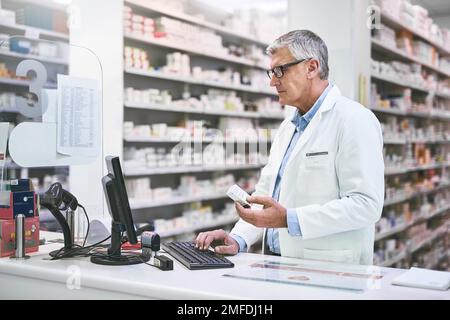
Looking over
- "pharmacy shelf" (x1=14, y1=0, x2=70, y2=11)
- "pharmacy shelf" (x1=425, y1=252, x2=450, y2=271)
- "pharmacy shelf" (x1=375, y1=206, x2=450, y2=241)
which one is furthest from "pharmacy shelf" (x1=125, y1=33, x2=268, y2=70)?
"pharmacy shelf" (x1=425, y1=252, x2=450, y2=271)

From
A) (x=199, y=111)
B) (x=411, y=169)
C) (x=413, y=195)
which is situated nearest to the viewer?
(x=199, y=111)

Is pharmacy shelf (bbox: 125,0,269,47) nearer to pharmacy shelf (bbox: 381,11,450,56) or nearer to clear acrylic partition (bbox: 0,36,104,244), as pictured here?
pharmacy shelf (bbox: 381,11,450,56)

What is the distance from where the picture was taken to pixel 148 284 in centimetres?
166

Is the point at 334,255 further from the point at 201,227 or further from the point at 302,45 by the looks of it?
the point at 201,227

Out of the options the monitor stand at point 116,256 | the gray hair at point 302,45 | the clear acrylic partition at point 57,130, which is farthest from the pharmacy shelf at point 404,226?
the monitor stand at point 116,256

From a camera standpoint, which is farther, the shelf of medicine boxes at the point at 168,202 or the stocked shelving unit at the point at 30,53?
the stocked shelving unit at the point at 30,53

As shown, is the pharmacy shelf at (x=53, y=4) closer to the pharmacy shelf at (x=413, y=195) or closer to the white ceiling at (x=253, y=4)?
the white ceiling at (x=253, y=4)

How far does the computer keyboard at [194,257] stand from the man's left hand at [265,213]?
19cm

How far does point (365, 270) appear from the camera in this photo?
6.30ft

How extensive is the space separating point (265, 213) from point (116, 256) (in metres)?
0.61

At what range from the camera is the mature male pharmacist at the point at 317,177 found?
2074mm

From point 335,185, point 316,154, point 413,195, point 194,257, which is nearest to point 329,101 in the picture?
point 316,154
